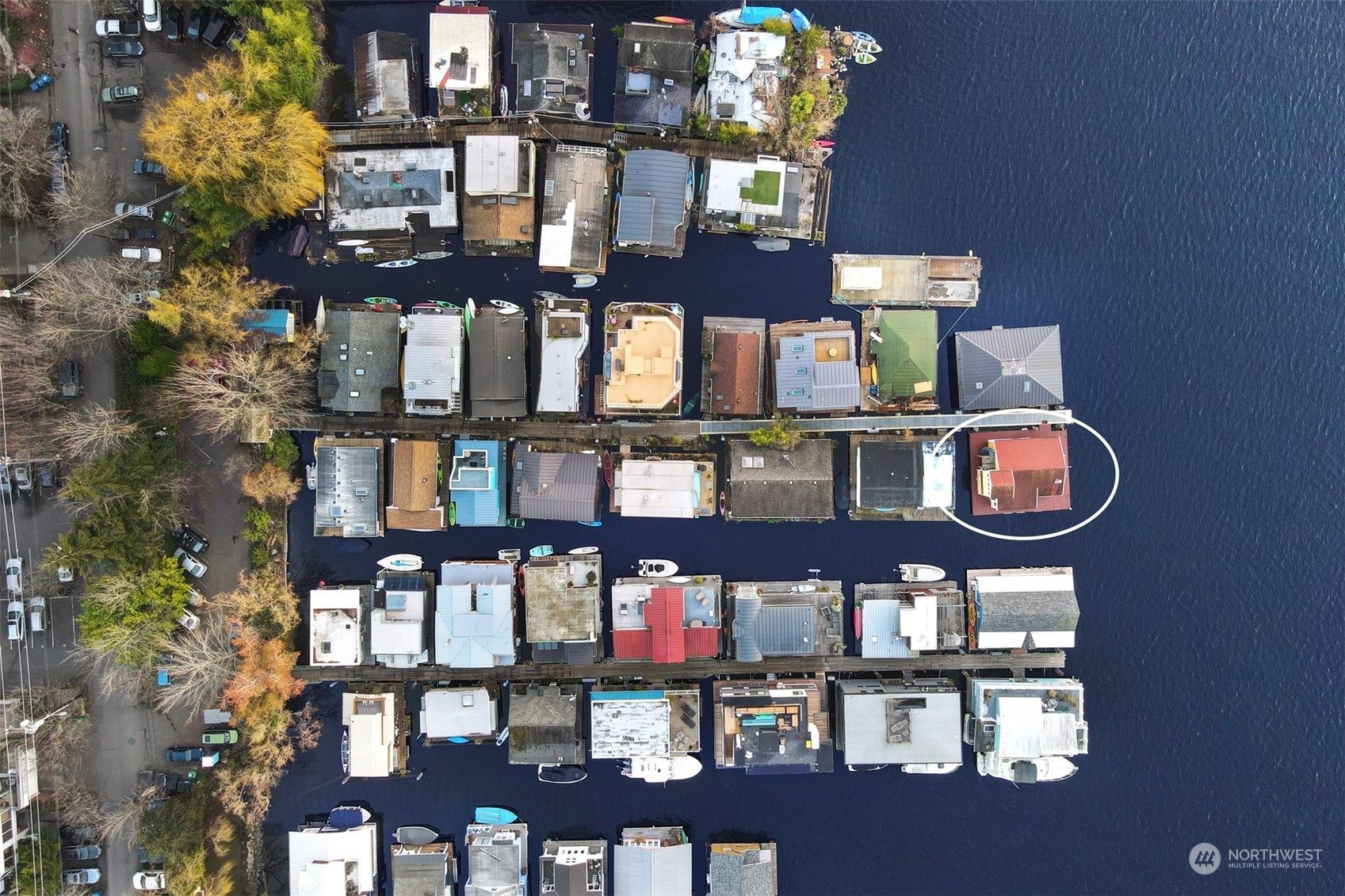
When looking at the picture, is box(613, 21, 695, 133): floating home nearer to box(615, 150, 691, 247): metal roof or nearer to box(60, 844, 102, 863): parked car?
box(615, 150, 691, 247): metal roof

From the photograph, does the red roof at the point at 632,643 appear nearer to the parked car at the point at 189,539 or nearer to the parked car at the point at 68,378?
the parked car at the point at 189,539

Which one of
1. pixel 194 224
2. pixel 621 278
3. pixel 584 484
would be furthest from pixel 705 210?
pixel 194 224

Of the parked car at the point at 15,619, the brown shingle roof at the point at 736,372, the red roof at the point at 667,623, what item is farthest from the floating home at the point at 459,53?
the parked car at the point at 15,619

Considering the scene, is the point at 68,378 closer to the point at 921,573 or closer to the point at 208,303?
the point at 208,303

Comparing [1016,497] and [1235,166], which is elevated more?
[1235,166]

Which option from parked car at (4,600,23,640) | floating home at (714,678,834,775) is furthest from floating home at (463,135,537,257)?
parked car at (4,600,23,640)

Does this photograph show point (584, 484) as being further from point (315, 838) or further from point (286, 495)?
point (315, 838)

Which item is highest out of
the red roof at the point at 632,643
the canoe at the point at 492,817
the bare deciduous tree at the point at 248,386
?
the bare deciduous tree at the point at 248,386
